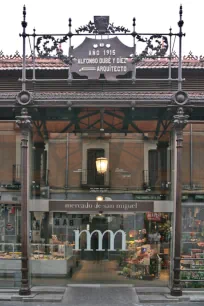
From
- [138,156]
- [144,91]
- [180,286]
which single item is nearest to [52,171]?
[138,156]

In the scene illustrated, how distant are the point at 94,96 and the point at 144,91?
161cm

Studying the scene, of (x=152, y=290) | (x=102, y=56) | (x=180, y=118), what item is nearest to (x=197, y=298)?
(x=152, y=290)

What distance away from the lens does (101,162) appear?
14.0 m

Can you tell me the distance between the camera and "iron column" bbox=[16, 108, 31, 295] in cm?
1244

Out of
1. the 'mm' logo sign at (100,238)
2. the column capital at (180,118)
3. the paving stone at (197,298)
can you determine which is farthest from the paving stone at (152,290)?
the column capital at (180,118)

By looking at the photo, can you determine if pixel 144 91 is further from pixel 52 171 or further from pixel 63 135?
pixel 52 171

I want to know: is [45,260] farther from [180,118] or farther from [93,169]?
[180,118]

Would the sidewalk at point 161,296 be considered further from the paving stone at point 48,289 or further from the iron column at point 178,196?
the paving stone at point 48,289

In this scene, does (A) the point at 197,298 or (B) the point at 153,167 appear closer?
(A) the point at 197,298

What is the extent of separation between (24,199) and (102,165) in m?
2.77

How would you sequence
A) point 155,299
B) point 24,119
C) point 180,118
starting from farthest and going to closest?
point 24,119
point 180,118
point 155,299

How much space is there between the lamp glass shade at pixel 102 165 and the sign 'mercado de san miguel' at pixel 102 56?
8.73ft

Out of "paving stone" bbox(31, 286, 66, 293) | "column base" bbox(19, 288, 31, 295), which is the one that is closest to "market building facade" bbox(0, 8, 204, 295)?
"paving stone" bbox(31, 286, 66, 293)

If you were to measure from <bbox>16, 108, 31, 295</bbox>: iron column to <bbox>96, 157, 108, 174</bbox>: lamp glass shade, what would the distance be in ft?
7.86
